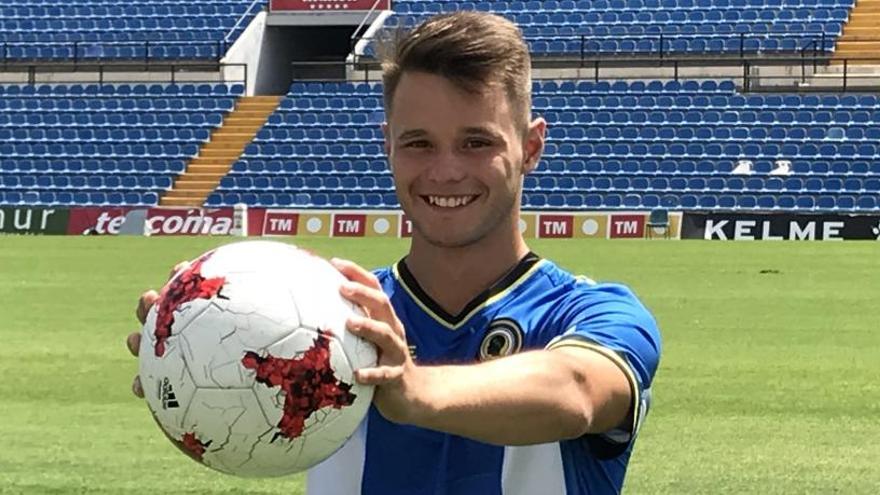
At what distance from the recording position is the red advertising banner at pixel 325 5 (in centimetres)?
3653

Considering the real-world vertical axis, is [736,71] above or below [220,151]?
above

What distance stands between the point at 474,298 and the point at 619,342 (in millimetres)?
326

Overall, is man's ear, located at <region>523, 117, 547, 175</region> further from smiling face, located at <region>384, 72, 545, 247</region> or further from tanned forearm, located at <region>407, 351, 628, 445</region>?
tanned forearm, located at <region>407, 351, 628, 445</region>

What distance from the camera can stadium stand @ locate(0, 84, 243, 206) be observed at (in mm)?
32406

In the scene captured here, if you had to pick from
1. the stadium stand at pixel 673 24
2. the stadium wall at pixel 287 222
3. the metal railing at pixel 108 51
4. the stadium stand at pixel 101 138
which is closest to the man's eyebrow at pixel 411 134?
the stadium wall at pixel 287 222

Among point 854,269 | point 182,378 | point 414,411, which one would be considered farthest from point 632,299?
point 854,269

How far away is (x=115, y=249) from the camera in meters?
23.4

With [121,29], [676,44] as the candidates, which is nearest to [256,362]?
[676,44]

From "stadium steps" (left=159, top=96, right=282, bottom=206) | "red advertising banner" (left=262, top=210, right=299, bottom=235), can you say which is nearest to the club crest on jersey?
"red advertising banner" (left=262, top=210, right=299, bottom=235)

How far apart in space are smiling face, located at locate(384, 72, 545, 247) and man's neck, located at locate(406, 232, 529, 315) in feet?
0.18

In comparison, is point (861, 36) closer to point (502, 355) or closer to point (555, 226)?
point (555, 226)

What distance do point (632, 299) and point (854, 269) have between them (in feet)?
54.9

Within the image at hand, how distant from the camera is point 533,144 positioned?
2.90 m

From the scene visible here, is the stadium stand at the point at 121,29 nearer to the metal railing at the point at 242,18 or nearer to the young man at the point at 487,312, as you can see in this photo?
the metal railing at the point at 242,18
